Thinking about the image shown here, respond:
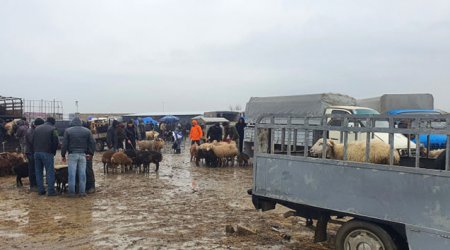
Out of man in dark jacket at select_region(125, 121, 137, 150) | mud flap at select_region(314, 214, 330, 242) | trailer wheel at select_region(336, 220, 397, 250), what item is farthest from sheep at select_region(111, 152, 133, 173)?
trailer wheel at select_region(336, 220, 397, 250)

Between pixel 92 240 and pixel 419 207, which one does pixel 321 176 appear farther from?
pixel 92 240

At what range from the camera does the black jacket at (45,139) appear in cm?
1002

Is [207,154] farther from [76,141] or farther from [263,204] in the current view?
[263,204]

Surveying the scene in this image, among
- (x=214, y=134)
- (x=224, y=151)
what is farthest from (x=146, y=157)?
(x=214, y=134)

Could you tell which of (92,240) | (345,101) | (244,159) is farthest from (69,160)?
(345,101)

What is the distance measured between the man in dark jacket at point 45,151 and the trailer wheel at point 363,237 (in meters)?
7.46

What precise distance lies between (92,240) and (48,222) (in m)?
1.63

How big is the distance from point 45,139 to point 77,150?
841 mm

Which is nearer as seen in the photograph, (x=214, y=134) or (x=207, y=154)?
(x=207, y=154)

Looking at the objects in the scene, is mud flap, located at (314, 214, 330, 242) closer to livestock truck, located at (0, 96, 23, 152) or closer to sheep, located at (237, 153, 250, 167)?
sheep, located at (237, 153, 250, 167)

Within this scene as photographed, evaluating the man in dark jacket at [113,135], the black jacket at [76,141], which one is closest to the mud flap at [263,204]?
the black jacket at [76,141]

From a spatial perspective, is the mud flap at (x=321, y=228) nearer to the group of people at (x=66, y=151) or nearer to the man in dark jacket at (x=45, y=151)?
the group of people at (x=66, y=151)

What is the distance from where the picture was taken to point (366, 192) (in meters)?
4.57

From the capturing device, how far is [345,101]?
56.4 feet
